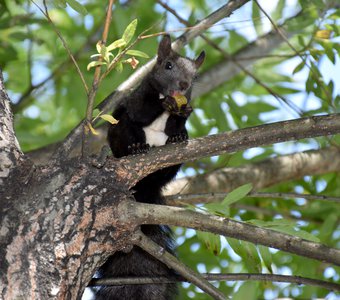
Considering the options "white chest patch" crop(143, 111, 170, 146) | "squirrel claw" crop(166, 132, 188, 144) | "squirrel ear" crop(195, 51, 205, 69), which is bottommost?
"squirrel claw" crop(166, 132, 188, 144)

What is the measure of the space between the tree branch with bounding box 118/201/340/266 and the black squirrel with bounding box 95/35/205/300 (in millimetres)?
710

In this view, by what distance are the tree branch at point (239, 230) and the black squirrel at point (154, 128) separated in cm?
71

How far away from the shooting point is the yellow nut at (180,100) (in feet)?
9.02

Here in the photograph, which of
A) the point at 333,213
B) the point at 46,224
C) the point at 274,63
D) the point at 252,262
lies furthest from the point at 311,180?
the point at 46,224

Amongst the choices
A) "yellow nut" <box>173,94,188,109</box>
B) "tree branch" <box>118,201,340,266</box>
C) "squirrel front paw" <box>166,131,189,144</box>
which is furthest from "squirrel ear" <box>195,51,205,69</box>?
"tree branch" <box>118,201,340,266</box>

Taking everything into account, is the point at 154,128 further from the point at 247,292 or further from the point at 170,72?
the point at 247,292

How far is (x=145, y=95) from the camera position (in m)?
2.92

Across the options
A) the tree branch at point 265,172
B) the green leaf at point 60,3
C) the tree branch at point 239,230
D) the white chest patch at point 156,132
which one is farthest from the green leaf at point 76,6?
the tree branch at point 265,172

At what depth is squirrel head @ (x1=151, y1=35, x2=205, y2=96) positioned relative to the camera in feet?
9.66

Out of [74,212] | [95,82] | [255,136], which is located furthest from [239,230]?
[95,82]

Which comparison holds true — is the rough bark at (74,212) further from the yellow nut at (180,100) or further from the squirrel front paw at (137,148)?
the yellow nut at (180,100)

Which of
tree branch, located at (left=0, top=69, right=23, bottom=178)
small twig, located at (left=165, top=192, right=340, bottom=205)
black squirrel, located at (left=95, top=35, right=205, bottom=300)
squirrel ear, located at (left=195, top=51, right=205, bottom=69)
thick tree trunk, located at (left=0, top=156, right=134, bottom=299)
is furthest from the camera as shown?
squirrel ear, located at (left=195, top=51, right=205, bottom=69)

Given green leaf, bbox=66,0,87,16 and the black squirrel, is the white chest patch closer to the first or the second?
the black squirrel

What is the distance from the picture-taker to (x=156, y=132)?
287 centimetres
